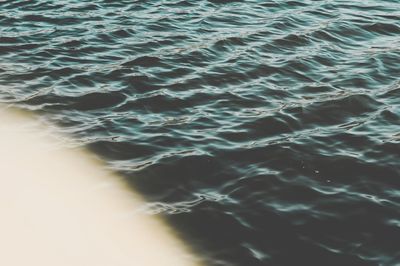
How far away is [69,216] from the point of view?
8.43 meters

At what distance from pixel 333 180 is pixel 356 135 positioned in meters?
1.64

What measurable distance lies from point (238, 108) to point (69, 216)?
470cm

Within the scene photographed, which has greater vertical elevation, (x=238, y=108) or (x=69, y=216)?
(x=238, y=108)

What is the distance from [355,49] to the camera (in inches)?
565

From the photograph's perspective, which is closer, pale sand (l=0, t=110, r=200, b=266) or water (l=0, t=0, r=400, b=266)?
pale sand (l=0, t=110, r=200, b=266)

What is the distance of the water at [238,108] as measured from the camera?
8.30 metres

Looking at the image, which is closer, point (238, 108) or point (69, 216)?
point (69, 216)

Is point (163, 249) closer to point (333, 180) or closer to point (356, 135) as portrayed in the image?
point (333, 180)

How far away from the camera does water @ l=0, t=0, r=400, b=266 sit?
27.2 feet

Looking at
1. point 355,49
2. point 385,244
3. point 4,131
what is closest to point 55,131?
point 4,131

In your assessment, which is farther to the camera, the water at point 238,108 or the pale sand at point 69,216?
the water at point 238,108

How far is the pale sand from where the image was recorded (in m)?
7.65

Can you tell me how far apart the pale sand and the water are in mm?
391

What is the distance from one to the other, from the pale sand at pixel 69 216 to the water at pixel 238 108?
39cm
